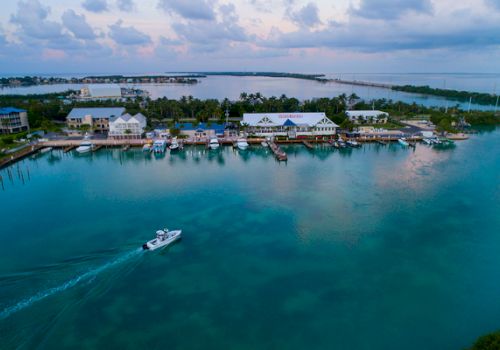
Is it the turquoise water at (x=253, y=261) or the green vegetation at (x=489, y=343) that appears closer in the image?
the green vegetation at (x=489, y=343)

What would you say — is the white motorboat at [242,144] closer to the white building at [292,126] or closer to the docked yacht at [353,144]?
the white building at [292,126]

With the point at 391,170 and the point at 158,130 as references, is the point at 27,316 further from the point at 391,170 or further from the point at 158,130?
the point at 158,130

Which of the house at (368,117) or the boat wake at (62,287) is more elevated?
the house at (368,117)

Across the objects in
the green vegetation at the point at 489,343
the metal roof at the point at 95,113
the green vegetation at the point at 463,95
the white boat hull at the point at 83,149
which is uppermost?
the green vegetation at the point at 463,95

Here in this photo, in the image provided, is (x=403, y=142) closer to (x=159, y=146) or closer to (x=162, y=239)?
(x=159, y=146)

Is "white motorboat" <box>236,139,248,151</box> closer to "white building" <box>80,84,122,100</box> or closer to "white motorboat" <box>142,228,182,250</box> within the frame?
"white motorboat" <box>142,228,182,250</box>

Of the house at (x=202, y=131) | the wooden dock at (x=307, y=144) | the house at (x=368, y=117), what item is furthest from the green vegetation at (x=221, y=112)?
the wooden dock at (x=307, y=144)

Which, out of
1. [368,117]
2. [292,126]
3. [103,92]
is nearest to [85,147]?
[292,126]
